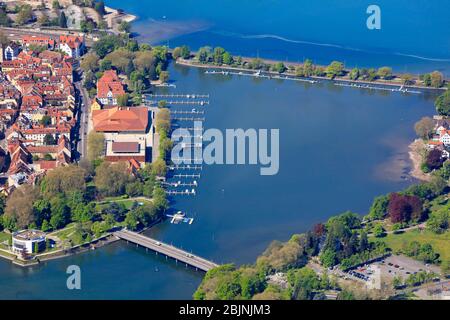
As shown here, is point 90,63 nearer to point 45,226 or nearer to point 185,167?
point 185,167

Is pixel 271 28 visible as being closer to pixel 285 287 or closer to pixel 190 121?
pixel 190 121

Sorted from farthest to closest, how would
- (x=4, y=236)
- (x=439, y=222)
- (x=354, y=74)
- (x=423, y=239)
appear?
(x=354, y=74) → (x=439, y=222) → (x=4, y=236) → (x=423, y=239)

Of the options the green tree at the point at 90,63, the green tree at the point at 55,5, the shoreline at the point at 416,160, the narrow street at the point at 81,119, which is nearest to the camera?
the shoreline at the point at 416,160

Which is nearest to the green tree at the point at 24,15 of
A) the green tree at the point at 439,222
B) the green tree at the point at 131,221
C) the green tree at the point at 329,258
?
the green tree at the point at 131,221

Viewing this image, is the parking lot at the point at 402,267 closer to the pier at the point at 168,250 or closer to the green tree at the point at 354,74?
the pier at the point at 168,250

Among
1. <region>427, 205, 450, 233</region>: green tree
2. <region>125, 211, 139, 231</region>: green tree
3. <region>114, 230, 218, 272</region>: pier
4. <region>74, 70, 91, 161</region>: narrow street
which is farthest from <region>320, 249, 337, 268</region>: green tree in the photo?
<region>74, 70, 91, 161</region>: narrow street

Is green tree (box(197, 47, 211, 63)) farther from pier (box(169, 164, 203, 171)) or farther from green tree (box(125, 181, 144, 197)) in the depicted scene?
green tree (box(125, 181, 144, 197))

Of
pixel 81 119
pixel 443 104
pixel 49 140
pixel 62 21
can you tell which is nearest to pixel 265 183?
pixel 49 140

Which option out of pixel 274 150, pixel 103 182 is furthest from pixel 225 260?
pixel 274 150
